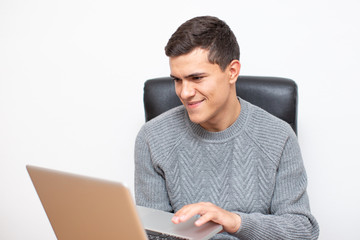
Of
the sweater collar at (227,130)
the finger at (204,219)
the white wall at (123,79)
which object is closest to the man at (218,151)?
the sweater collar at (227,130)

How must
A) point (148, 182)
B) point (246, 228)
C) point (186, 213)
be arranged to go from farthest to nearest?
point (148, 182) < point (246, 228) < point (186, 213)

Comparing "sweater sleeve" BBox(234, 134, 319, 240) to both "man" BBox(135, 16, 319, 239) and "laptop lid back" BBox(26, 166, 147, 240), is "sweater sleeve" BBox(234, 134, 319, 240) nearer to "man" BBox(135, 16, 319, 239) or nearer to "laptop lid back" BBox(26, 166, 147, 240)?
"man" BBox(135, 16, 319, 239)

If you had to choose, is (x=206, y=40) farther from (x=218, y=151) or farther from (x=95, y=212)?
(x=95, y=212)

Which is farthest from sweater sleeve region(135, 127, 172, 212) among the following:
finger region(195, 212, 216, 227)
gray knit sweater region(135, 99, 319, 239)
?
finger region(195, 212, 216, 227)

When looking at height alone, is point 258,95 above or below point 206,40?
below

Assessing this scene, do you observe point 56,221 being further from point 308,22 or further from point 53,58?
point 308,22

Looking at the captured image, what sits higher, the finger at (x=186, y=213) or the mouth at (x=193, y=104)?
the mouth at (x=193, y=104)

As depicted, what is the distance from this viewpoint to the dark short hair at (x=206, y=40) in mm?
1358

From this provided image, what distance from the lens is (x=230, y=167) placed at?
1478 mm

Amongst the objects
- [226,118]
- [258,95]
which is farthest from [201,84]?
[258,95]

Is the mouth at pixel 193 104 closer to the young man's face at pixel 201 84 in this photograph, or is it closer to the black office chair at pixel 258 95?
the young man's face at pixel 201 84

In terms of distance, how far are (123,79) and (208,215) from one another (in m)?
0.96

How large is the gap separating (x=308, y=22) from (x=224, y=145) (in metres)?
0.65

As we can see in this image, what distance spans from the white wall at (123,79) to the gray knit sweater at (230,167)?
452 mm
